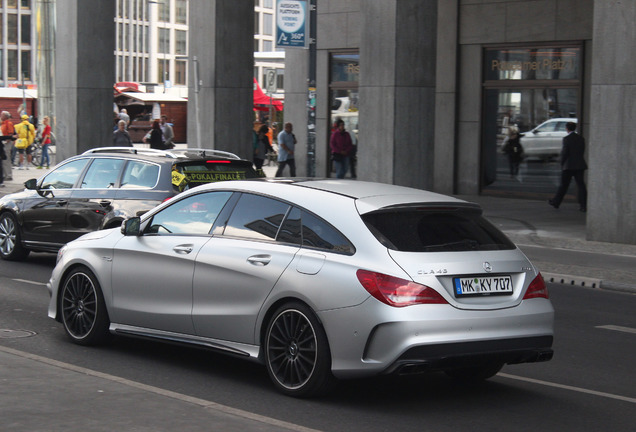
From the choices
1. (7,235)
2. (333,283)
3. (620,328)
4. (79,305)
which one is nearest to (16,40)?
(7,235)

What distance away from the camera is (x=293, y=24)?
22781 mm

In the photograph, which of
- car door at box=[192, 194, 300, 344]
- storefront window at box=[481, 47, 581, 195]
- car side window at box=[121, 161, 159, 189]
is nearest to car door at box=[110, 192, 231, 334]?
car door at box=[192, 194, 300, 344]

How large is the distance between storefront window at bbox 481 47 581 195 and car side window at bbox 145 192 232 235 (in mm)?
18021

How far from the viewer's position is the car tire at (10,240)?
15.2 m

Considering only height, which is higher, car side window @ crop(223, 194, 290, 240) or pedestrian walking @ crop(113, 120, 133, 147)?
car side window @ crop(223, 194, 290, 240)

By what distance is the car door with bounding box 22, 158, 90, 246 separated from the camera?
14.4 meters

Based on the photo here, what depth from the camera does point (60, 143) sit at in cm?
2956

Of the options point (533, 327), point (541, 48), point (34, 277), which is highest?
point (541, 48)

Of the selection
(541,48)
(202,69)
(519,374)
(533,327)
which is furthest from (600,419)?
(202,69)

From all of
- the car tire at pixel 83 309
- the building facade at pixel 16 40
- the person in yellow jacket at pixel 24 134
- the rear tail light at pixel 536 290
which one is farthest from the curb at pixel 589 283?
the building facade at pixel 16 40

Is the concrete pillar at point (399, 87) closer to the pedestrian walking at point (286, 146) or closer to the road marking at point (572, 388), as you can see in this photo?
the pedestrian walking at point (286, 146)

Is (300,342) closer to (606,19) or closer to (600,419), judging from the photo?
(600,419)

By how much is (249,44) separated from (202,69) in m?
1.39

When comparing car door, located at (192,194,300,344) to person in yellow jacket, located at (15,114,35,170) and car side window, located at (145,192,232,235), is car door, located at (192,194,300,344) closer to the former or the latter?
car side window, located at (145,192,232,235)
